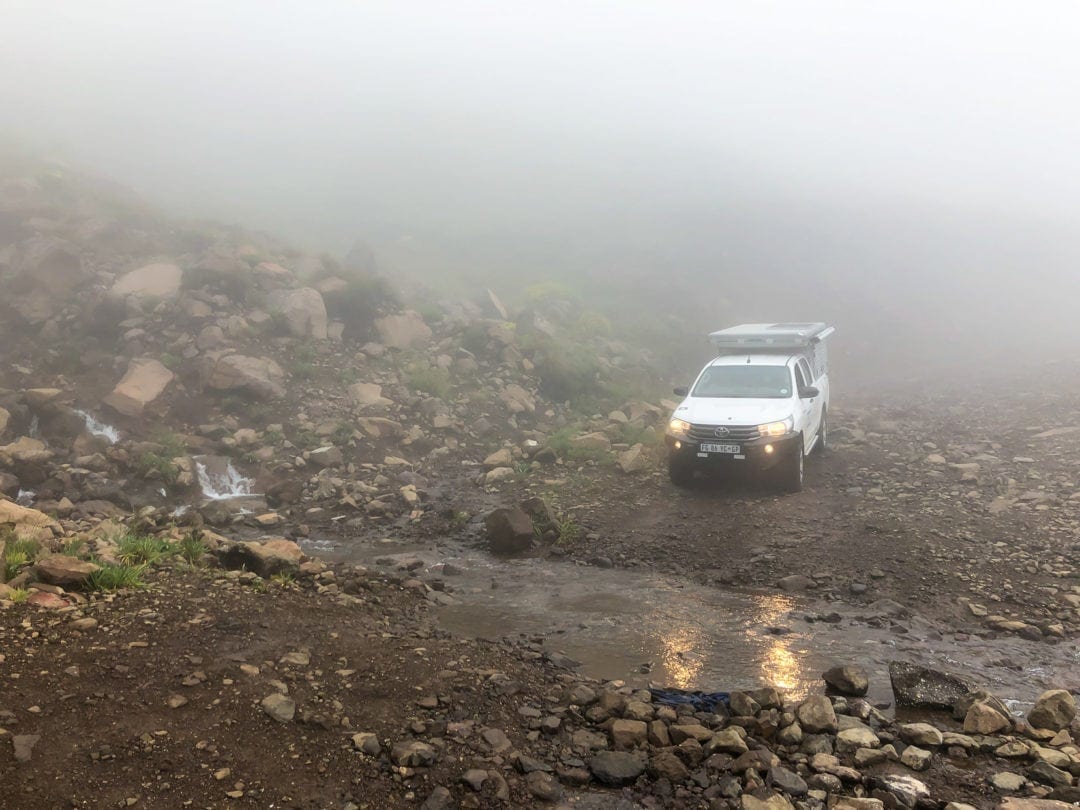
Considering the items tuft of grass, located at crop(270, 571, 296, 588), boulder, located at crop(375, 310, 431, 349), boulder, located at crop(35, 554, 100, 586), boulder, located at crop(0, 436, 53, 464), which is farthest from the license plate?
boulder, located at crop(0, 436, 53, 464)

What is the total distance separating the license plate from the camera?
357 inches

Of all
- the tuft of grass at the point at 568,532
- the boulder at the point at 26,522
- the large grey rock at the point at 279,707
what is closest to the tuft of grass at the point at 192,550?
the boulder at the point at 26,522

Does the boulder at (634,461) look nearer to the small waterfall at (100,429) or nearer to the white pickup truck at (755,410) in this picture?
Answer: the white pickup truck at (755,410)

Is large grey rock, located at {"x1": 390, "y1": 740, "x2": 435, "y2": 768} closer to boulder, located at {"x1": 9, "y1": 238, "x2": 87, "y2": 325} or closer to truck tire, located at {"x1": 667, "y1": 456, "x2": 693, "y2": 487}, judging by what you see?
truck tire, located at {"x1": 667, "y1": 456, "x2": 693, "y2": 487}

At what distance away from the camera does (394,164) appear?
4862 centimetres

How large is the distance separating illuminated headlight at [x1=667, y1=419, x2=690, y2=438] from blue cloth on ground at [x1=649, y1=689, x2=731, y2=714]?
5.26 m

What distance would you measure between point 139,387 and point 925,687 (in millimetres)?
12288

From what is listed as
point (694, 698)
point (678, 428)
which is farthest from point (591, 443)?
point (694, 698)

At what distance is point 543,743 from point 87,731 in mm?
2359

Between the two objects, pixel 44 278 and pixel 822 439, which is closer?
pixel 822 439

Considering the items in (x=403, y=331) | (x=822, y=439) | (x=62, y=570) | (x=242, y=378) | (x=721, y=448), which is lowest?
(x=822, y=439)

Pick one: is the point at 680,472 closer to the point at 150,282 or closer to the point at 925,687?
the point at 925,687

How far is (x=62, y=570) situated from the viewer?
5.09m

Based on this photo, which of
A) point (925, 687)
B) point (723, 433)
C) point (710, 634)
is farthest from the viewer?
point (723, 433)
